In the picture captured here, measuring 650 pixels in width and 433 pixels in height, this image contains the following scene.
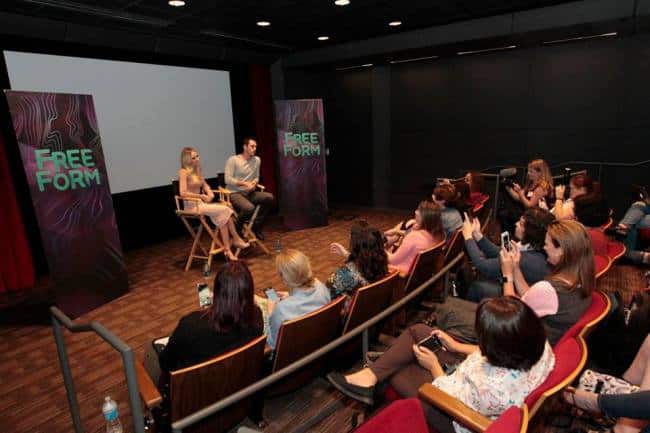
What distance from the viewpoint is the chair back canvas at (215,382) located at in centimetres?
149

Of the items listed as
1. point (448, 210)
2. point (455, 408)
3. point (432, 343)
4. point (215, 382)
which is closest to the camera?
point (455, 408)

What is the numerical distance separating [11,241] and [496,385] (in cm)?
511

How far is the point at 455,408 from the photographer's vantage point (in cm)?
145

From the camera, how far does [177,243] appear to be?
5984 mm

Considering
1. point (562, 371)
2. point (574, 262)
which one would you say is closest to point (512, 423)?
point (562, 371)

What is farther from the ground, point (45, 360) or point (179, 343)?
point (179, 343)

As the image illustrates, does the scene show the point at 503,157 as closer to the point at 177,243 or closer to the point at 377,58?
the point at 377,58

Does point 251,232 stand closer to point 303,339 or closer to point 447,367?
point 303,339

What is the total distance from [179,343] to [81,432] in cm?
96

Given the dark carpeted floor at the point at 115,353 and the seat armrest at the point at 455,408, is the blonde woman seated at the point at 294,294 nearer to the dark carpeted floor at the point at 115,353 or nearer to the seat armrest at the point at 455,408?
the dark carpeted floor at the point at 115,353

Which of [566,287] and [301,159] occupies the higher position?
[301,159]

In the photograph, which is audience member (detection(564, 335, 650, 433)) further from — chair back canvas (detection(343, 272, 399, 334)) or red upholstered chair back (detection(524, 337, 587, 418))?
chair back canvas (detection(343, 272, 399, 334))

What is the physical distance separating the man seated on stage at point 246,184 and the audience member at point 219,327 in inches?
134

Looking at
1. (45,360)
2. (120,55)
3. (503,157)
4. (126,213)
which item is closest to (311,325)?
(45,360)
